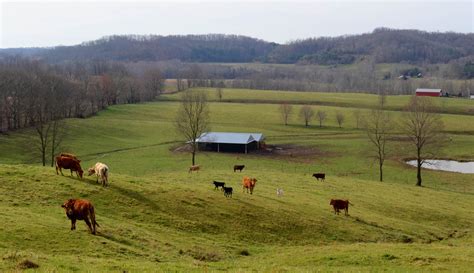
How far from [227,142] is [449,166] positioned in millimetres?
32365

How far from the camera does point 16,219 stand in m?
19.4

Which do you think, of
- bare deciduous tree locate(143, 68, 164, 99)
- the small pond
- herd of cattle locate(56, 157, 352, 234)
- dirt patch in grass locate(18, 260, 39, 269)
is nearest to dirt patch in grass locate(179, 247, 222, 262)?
herd of cattle locate(56, 157, 352, 234)

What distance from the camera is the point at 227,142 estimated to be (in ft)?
254

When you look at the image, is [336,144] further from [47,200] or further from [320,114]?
[47,200]

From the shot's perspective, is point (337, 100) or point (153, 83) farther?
point (153, 83)

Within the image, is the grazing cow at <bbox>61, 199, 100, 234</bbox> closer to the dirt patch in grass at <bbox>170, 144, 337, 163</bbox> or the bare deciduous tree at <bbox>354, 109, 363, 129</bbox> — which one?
the dirt patch in grass at <bbox>170, 144, 337, 163</bbox>

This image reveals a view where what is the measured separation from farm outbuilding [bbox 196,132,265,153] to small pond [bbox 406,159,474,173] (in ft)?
78.0

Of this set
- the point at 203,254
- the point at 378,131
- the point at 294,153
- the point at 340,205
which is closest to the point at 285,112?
the point at 378,131

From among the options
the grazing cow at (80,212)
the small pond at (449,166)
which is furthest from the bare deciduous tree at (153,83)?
the grazing cow at (80,212)

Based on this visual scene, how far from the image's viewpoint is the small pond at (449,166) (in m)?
66.2

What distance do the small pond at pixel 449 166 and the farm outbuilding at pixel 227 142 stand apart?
23.8m

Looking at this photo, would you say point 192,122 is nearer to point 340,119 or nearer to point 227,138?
point 227,138

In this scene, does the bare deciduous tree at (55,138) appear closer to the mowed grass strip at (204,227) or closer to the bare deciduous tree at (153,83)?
the mowed grass strip at (204,227)

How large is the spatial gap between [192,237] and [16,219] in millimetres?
7235
